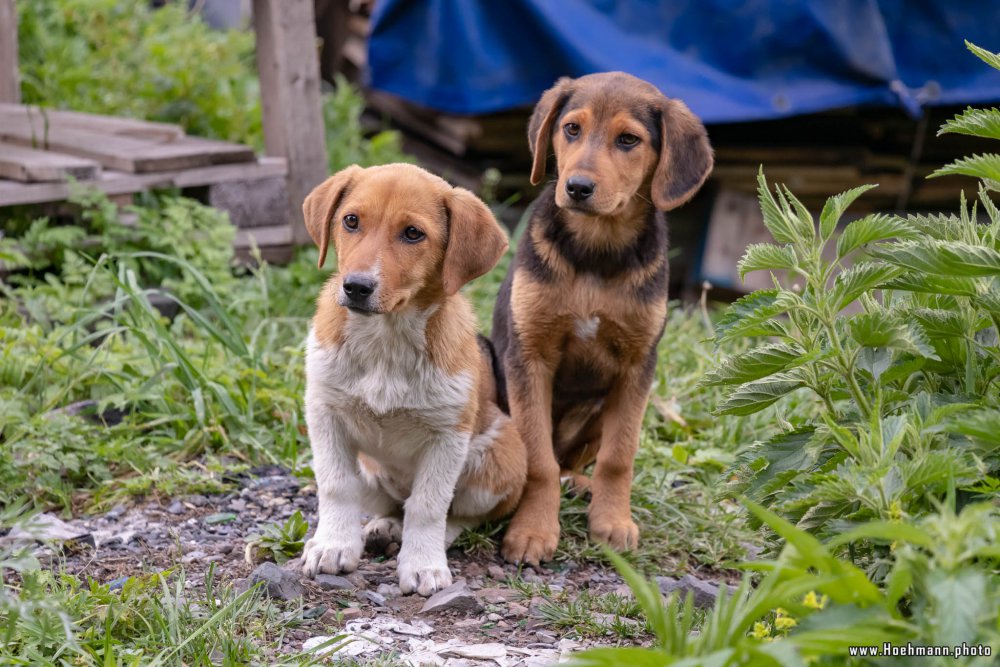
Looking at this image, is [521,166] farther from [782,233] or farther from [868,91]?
[782,233]

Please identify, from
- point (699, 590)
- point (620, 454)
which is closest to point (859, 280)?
point (699, 590)

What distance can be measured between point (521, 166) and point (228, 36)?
306cm

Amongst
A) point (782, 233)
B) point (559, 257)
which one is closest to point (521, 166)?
point (559, 257)

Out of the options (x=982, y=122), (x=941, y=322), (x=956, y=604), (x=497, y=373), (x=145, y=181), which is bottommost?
(x=497, y=373)

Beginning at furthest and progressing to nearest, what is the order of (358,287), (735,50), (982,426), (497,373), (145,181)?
1. (735,50)
2. (145,181)
3. (497,373)
4. (358,287)
5. (982,426)

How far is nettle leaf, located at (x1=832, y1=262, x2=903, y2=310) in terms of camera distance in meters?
2.92

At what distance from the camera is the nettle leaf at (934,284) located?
9.63 feet

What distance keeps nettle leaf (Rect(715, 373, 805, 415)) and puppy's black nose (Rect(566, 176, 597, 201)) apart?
45.8 inches

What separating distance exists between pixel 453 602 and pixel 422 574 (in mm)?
195

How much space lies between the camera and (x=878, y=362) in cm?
309

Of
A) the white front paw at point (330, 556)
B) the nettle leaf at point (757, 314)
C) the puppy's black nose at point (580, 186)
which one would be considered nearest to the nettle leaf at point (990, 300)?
the nettle leaf at point (757, 314)

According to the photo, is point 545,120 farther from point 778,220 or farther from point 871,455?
point 871,455

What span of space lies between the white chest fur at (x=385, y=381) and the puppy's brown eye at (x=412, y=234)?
285 mm

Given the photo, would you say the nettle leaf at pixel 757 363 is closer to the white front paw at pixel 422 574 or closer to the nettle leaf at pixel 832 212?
the nettle leaf at pixel 832 212
